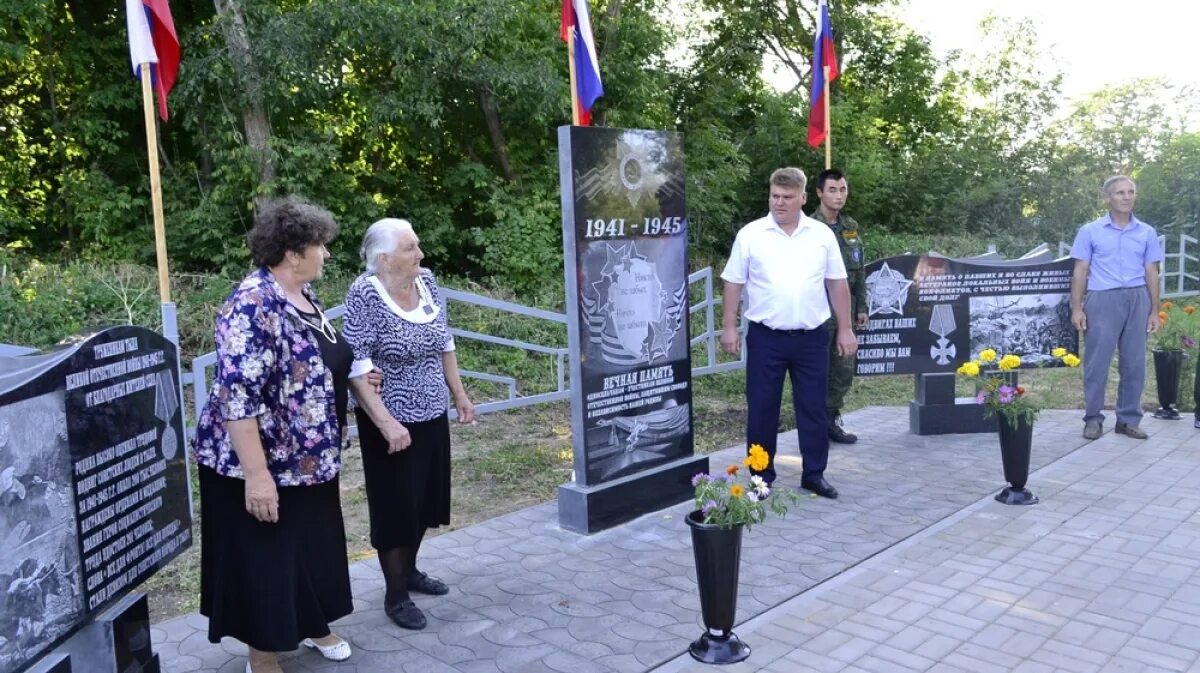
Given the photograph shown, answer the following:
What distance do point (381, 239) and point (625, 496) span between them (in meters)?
2.23

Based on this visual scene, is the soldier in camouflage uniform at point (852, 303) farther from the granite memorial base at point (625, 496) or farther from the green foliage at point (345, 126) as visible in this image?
the green foliage at point (345, 126)

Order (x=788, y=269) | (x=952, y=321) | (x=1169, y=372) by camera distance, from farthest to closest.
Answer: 1. (x=1169, y=372)
2. (x=952, y=321)
3. (x=788, y=269)

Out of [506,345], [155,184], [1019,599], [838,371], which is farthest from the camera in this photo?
[506,345]

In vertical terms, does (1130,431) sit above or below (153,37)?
below

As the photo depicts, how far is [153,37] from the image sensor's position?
5.32 meters

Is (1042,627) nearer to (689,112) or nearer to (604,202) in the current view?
(604,202)

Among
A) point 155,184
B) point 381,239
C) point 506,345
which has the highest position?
point 155,184

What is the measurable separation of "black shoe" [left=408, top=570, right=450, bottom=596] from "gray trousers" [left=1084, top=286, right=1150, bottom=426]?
5.26m

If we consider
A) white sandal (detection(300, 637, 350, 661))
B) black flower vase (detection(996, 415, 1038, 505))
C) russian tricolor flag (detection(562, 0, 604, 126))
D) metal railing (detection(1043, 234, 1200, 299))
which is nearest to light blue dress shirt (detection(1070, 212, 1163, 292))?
black flower vase (detection(996, 415, 1038, 505))

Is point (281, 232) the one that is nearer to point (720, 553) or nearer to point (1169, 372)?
point (720, 553)

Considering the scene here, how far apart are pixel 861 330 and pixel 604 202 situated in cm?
289

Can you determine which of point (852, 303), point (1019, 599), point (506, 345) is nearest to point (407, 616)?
point (1019, 599)

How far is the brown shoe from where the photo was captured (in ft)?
22.3

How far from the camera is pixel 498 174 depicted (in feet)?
46.7
